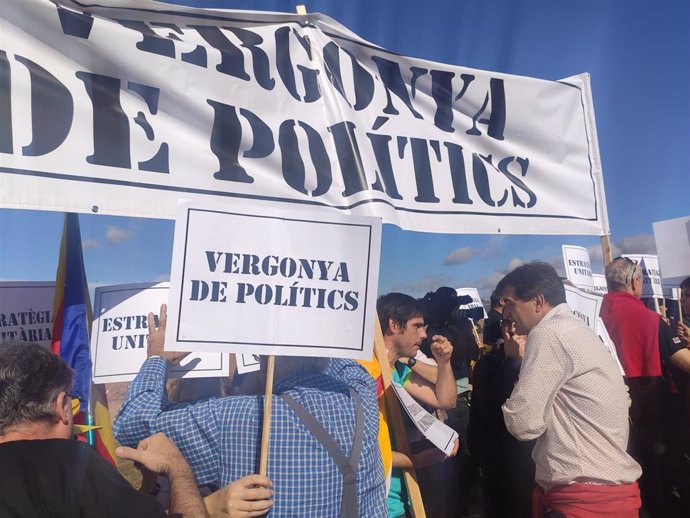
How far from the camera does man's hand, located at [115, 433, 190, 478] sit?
1.73 m

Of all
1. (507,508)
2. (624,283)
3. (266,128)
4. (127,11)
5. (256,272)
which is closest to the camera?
(256,272)

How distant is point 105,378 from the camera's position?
2650 mm

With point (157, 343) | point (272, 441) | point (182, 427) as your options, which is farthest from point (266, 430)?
point (157, 343)

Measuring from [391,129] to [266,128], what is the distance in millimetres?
600

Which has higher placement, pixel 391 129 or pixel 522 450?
pixel 391 129

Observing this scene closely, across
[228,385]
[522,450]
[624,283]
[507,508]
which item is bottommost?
[507,508]

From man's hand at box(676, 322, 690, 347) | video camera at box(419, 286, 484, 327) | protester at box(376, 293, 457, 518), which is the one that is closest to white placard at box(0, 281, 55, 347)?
protester at box(376, 293, 457, 518)

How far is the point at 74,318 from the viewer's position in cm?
253

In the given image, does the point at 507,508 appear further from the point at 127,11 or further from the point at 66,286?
the point at 127,11

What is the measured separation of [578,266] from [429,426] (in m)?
2.40

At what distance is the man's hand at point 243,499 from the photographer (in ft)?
5.60

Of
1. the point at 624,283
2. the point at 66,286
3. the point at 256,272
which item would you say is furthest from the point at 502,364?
the point at 66,286

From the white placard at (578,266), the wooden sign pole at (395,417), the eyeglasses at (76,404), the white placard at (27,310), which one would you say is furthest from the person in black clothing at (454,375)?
the white placard at (27,310)

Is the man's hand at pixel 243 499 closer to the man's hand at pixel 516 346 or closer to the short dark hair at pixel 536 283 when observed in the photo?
the short dark hair at pixel 536 283
